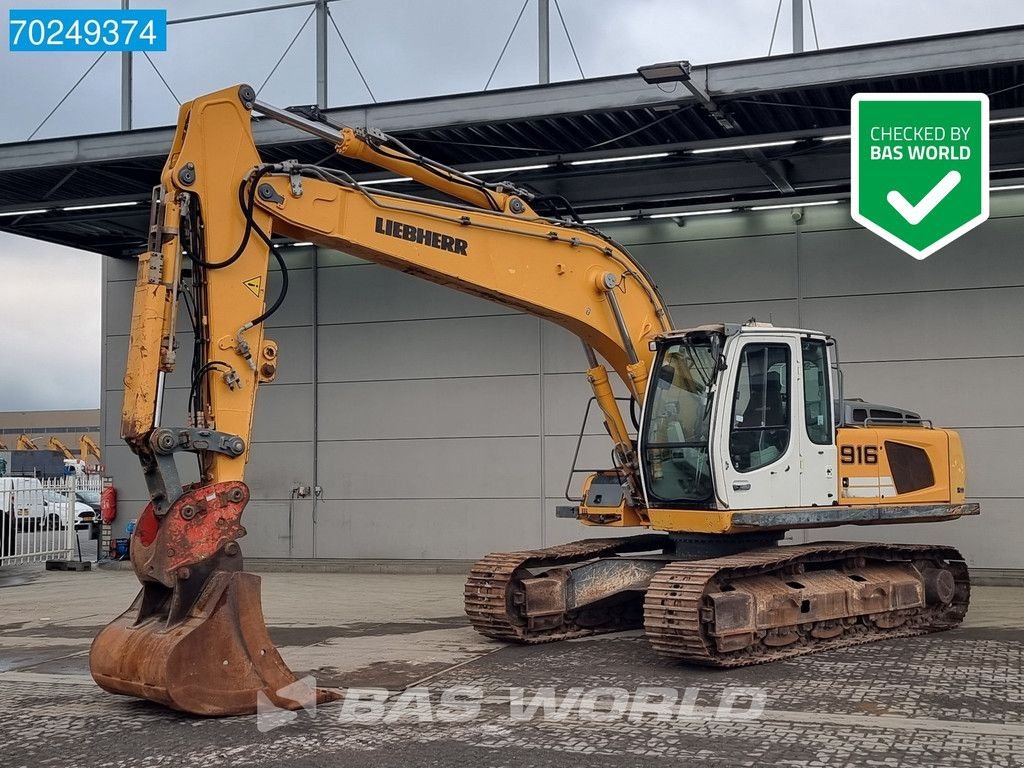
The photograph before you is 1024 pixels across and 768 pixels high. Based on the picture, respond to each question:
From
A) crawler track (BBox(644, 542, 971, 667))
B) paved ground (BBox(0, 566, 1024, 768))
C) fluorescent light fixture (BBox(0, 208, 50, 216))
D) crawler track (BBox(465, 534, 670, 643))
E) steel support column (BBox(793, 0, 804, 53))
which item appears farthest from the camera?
fluorescent light fixture (BBox(0, 208, 50, 216))

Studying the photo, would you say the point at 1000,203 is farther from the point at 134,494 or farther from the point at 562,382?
the point at 134,494

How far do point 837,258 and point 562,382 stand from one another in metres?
4.48

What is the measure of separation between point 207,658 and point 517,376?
11387 millimetres

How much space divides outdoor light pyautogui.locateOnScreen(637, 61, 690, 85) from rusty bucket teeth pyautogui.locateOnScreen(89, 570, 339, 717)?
294 inches

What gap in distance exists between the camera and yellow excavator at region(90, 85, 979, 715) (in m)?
8.20

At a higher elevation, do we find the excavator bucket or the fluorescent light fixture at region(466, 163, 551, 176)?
the fluorescent light fixture at region(466, 163, 551, 176)

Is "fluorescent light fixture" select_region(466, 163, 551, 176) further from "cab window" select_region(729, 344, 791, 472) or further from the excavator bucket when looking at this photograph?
the excavator bucket

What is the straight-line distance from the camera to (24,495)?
2155 cm

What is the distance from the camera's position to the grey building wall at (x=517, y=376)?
A: 16.7 metres

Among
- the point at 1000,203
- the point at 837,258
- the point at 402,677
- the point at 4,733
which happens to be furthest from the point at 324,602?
the point at 1000,203

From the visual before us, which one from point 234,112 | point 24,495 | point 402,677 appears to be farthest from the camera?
point 24,495

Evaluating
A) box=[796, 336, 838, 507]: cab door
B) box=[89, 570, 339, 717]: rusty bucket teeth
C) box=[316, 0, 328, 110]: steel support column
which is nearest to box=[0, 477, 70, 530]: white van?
box=[316, 0, 328, 110]: steel support column

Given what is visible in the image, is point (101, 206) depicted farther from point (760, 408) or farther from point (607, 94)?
point (760, 408)

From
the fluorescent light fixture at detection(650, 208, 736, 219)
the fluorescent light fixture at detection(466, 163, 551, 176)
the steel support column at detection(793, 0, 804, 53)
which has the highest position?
the steel support column at detection(793, 0, 804, 53)
